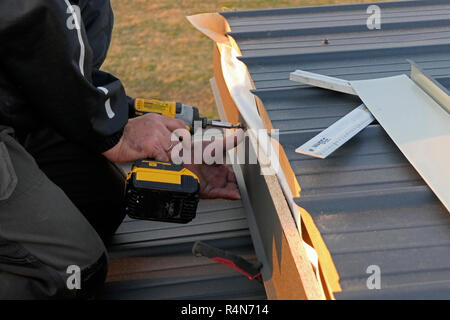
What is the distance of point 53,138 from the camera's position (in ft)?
6.61

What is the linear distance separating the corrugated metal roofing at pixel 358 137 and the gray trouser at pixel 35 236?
0.79 meters

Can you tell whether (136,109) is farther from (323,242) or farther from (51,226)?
(323,242)

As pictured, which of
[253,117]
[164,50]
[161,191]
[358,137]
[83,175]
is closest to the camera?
[358,137]

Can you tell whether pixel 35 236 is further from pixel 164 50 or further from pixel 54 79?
pixel 164 50

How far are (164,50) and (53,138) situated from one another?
4440 mm

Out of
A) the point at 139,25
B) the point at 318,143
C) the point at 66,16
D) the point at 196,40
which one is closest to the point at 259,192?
the point at 318,143

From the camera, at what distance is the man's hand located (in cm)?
197

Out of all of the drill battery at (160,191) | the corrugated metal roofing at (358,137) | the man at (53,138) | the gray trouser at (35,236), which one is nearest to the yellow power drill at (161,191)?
the drill battery at (160,191)

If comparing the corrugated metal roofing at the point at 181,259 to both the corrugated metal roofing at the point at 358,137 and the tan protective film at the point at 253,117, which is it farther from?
the corrugated metal roofing at the point at 358,137

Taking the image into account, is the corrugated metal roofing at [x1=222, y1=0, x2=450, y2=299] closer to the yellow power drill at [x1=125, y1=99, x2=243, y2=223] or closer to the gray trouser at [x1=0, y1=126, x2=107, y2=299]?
the yellow power drill at [x1=125, y1=99, x2=243, y2=223]

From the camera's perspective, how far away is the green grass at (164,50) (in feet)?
17.9

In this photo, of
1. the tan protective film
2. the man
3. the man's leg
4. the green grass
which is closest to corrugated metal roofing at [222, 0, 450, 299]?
the tan protective film

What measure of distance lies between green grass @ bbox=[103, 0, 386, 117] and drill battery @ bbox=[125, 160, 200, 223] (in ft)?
9.97

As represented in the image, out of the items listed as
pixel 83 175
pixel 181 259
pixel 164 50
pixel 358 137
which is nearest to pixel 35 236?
pixel 83 175
